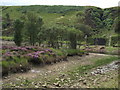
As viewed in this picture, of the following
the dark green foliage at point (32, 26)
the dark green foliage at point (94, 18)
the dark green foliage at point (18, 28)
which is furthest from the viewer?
the dark green foliage at point (94, 18)

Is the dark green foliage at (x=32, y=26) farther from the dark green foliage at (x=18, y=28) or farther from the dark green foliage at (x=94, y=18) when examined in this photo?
the dark green foliage at (x=94, y=18)

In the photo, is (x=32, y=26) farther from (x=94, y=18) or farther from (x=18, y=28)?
(x=94, y=18)

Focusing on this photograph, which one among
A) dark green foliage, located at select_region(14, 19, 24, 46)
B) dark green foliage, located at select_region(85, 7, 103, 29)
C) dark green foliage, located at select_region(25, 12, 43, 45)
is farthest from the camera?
dark green foliage, located at select_region(85, 7, 103, 29)

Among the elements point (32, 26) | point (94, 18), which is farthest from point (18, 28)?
point (94, 18)

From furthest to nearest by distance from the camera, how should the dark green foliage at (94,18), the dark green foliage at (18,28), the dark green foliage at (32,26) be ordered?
the dark green foliage at (94,18)
the dark green foliage at (32,26)
the dark green foliage at (18,28)

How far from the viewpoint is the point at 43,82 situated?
47.0 ft

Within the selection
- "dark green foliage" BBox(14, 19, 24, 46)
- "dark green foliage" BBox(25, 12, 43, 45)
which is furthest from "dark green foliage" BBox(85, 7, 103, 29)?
"dark green foliage" BBox(14, 19, 24, 46)

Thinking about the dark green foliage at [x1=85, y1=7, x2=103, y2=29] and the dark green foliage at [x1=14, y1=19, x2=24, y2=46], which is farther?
the dark green foliage at [x1=85, y1=7, x2=103, y2=29]

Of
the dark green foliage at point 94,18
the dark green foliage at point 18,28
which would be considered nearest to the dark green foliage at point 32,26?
the dark green foliage at point 18,28

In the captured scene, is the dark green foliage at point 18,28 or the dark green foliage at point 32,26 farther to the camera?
the dark green foliage at point 32,26

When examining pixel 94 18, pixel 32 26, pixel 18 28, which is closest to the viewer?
pixel 18 28

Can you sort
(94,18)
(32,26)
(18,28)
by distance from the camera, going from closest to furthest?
1. (18,28)
2. (32,26)
3. (94,18)

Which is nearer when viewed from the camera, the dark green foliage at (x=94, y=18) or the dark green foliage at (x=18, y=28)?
the dark green foliage at (x=18, y=28)

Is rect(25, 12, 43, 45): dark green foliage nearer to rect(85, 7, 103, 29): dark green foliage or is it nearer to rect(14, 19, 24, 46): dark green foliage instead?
rect(14, 19, 24, 46): dark green foliage
